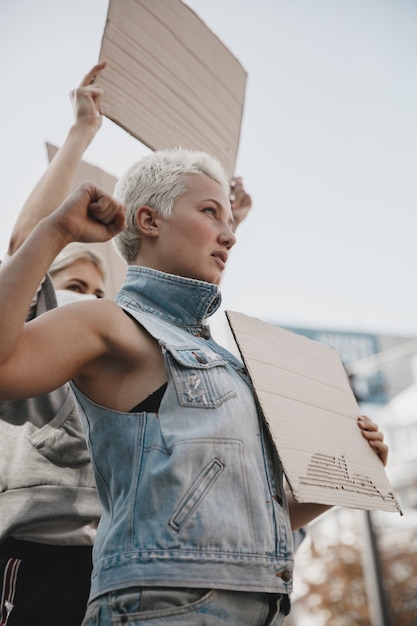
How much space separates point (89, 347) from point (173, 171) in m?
0.66

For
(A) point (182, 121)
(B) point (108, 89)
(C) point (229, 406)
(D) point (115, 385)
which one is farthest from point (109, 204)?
(A) point (182, 121)

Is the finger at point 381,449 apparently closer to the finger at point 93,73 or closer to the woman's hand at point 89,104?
the woman's hand at point 89,104

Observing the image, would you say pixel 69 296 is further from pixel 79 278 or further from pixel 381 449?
pixel 381 449

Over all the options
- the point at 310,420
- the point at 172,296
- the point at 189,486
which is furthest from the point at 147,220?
the point at 189,486

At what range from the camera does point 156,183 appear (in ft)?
5.69

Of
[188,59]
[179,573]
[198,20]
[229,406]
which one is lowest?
[179,573]

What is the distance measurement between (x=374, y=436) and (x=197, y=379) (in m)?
0.53

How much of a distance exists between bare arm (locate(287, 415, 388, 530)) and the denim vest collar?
19.5 inches

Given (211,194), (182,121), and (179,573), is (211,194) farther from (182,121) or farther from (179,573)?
(179,573)

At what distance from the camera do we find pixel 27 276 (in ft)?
3.86

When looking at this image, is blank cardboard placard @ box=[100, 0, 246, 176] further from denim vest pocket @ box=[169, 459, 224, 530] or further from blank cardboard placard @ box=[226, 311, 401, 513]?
denim vest pocket @ box=[169, 459, 224, 530]

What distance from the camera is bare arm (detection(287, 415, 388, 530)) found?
5.23 ft

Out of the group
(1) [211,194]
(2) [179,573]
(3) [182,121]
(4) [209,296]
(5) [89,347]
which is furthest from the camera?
(3) [182,121]

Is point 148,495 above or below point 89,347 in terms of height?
below
